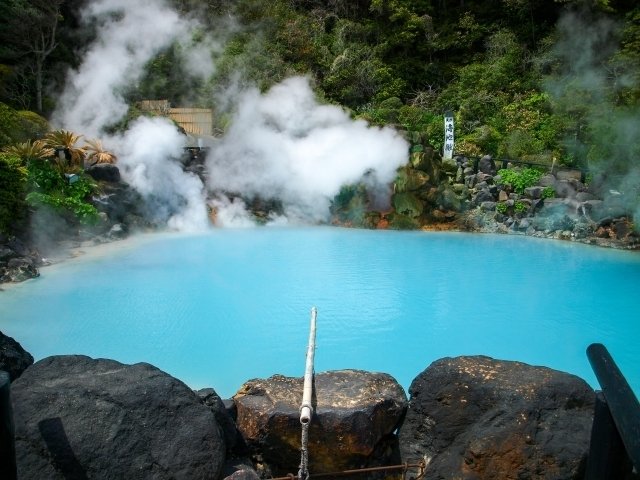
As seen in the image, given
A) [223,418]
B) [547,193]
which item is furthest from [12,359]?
[547,193]

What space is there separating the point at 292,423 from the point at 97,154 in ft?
34.3

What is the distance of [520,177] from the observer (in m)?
13.0

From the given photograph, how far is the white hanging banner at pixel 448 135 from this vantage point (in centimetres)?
1356

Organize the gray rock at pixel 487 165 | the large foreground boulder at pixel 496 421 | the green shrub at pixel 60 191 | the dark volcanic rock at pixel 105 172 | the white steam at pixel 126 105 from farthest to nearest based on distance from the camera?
the gray rock at pixel 487 165, the white steam at pixel 126 105, the dark volcanic rock at pixel 105 172, the green shrub at pixel 60 191, the large foreground boulder at pixel 496 421

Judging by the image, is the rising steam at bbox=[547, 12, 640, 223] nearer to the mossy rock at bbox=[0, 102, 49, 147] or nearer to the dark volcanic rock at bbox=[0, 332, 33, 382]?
the dark volcanic rock at bbox=[0, 332, 33, 382]

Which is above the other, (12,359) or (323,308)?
(12,359)

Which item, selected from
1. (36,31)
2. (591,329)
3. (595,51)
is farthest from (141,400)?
(595,51)

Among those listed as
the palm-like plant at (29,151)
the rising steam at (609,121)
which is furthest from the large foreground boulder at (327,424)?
the rising steam at (609,121)

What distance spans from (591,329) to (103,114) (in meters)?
11.6

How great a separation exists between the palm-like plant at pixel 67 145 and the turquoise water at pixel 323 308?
244 cm

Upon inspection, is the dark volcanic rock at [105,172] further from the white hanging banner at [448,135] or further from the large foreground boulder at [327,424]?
the large foreground boulder at [327,424]

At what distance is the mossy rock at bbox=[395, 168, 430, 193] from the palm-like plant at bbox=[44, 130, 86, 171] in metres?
6.67

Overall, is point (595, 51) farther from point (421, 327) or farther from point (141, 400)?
point (141, 400)

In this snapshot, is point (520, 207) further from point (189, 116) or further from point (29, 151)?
point (29, 151)
